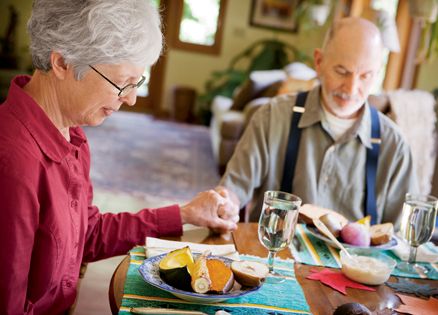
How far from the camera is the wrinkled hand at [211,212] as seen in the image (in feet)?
A: 4.99

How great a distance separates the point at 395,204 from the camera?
2010mm

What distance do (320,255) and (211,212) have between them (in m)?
0.30

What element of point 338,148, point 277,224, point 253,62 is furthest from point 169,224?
point 253,62

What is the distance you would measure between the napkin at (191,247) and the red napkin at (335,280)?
0.19m

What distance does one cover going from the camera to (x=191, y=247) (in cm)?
137

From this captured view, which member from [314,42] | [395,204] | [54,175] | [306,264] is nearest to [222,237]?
[306,264]

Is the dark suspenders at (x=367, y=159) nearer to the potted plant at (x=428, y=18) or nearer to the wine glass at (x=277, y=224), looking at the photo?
the wine glass at (x=277, y=224)

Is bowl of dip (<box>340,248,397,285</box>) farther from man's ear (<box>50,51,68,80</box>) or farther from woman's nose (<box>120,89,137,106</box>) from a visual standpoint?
man's ear (<box>50,51,68,80</box>)

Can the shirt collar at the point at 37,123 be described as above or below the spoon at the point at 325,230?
above

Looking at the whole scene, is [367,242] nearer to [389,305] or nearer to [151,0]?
[389,305]

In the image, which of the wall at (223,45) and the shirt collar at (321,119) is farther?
the wall at (223,45)

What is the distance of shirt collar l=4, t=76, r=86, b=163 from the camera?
116cm

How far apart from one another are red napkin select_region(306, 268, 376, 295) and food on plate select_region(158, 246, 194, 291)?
1.02ft

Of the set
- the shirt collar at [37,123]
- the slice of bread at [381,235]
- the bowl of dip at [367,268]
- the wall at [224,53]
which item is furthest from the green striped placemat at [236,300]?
the wall at [224,53]
